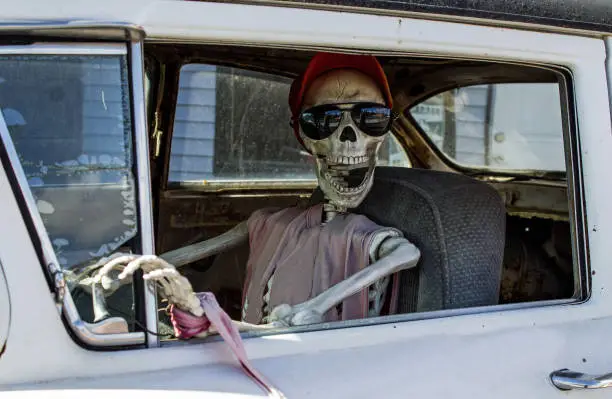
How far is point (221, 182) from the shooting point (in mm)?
3475

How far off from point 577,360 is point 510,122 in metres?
2.47

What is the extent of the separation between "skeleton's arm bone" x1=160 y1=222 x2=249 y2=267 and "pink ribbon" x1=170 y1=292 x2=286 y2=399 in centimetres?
98

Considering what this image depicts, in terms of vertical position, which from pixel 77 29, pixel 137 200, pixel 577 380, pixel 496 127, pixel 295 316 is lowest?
pixel 577 380

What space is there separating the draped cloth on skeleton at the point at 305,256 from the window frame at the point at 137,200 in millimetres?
705

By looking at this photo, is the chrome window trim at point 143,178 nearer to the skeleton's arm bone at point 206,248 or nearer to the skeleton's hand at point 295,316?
the skeleton's hand at point 295,316

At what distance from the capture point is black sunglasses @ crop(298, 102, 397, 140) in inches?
98.7

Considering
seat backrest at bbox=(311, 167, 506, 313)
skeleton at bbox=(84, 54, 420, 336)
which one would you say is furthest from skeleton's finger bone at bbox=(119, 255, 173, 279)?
seat backrest at bbox=(311, 167, 506, 313)

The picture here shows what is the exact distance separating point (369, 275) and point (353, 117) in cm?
59

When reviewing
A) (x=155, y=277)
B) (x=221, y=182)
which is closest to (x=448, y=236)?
(x=155, y=277)

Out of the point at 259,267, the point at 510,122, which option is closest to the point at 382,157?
the point at 510,122

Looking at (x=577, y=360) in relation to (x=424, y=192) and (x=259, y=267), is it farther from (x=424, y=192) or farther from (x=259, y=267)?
(x=259, y=267)

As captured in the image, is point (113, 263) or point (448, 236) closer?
point (113, 263)

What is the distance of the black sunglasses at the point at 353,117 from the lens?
2506 millimetres

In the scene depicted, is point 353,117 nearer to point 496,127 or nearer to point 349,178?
point 349,178
